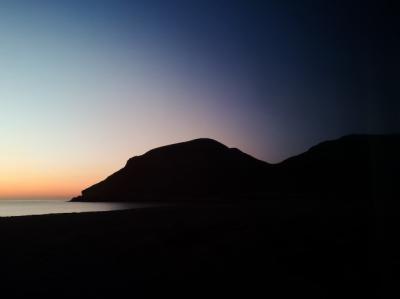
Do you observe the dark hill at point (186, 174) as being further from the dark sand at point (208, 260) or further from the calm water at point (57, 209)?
the dark sand at point (208, 260)

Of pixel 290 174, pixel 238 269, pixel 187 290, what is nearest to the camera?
pixel 187 290

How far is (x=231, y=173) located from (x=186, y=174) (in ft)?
56.3

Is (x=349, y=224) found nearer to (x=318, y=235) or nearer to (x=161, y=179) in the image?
(x=318, y=235)

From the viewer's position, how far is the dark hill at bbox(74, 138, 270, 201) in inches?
4579

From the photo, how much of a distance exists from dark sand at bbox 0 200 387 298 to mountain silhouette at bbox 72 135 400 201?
58042 millimetres

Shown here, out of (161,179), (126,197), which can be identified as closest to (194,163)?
(161,179)

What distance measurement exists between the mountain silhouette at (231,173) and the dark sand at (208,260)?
5804cm

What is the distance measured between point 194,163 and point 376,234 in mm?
123660

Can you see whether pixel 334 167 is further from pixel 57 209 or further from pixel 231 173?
pixel 57 209

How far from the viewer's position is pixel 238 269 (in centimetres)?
1060

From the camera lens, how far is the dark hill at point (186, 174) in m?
116

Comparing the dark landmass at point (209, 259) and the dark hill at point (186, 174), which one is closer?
the dark landmass at point (209, 259)

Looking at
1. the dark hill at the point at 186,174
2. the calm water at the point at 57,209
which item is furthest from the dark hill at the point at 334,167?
the calm water at the point at 57,209

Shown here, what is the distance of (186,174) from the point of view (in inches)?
5187
